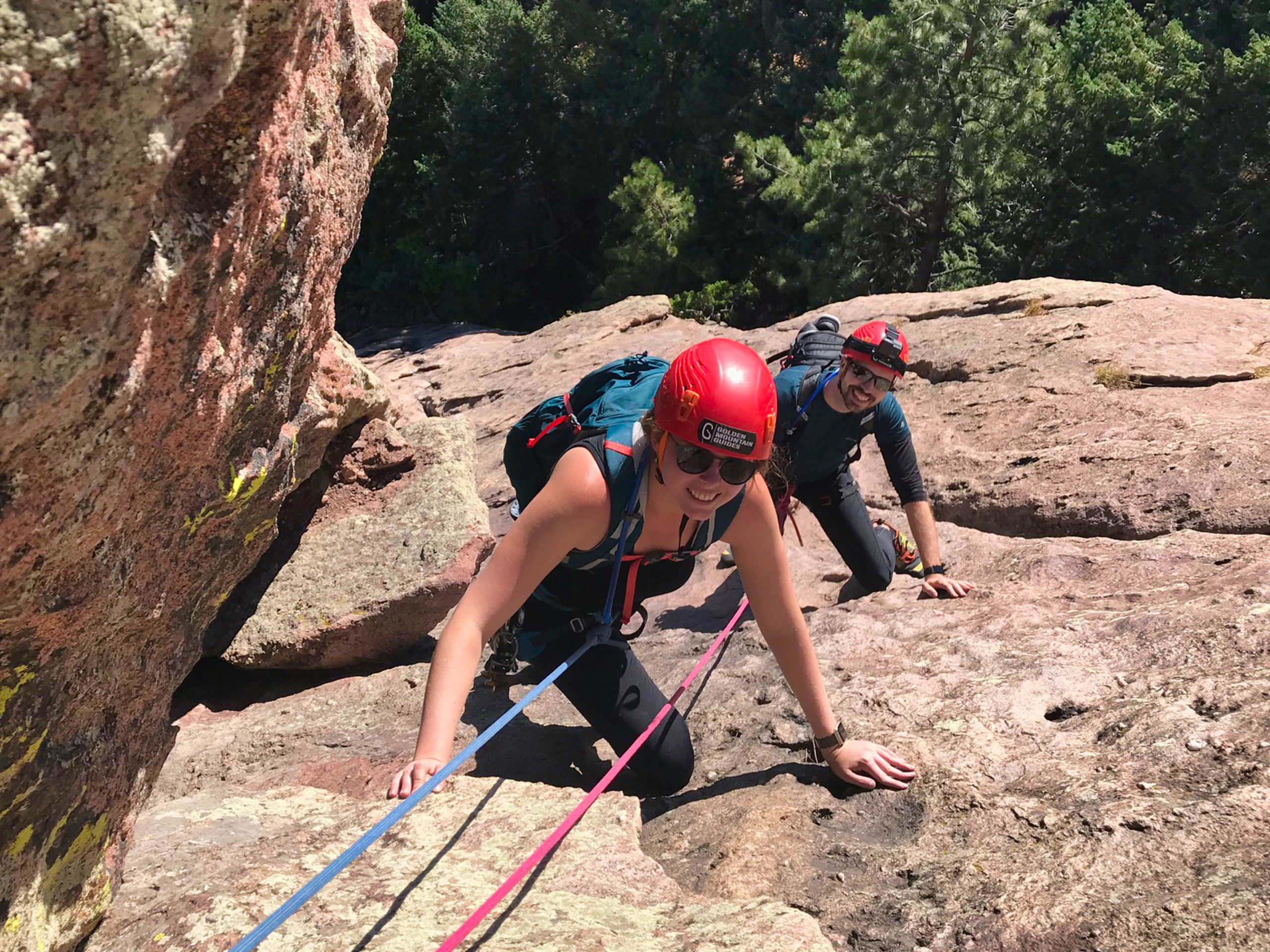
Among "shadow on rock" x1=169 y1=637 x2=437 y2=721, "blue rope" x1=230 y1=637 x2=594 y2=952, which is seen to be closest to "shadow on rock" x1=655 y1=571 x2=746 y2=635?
"shadow on rock" x1=169 y1=637 x2=437 y2=721

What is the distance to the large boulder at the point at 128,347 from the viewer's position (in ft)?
5.01

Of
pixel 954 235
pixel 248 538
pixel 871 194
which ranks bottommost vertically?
pixel 954 235

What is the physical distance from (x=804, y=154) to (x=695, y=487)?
16.5m

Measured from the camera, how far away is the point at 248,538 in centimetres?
408

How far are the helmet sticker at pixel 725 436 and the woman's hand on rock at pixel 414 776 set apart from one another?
3.52 feet

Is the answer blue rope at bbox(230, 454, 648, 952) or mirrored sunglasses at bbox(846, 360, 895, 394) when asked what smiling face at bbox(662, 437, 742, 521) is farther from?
mirrored sunglasses at bbox(846, 360, 895, 394)

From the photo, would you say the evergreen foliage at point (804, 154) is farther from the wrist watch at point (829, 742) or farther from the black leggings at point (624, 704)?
the wrist watch at point (829, 742)

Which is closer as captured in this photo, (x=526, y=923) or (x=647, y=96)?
(x=526, y=923)

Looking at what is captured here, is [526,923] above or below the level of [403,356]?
above

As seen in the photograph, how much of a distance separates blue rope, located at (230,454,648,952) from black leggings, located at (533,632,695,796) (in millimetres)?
77

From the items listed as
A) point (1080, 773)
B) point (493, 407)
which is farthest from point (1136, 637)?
point (493, 407)

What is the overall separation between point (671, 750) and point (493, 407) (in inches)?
272

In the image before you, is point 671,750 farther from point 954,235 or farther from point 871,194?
point 954,235

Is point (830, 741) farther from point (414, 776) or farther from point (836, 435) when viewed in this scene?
point (836, 435)
